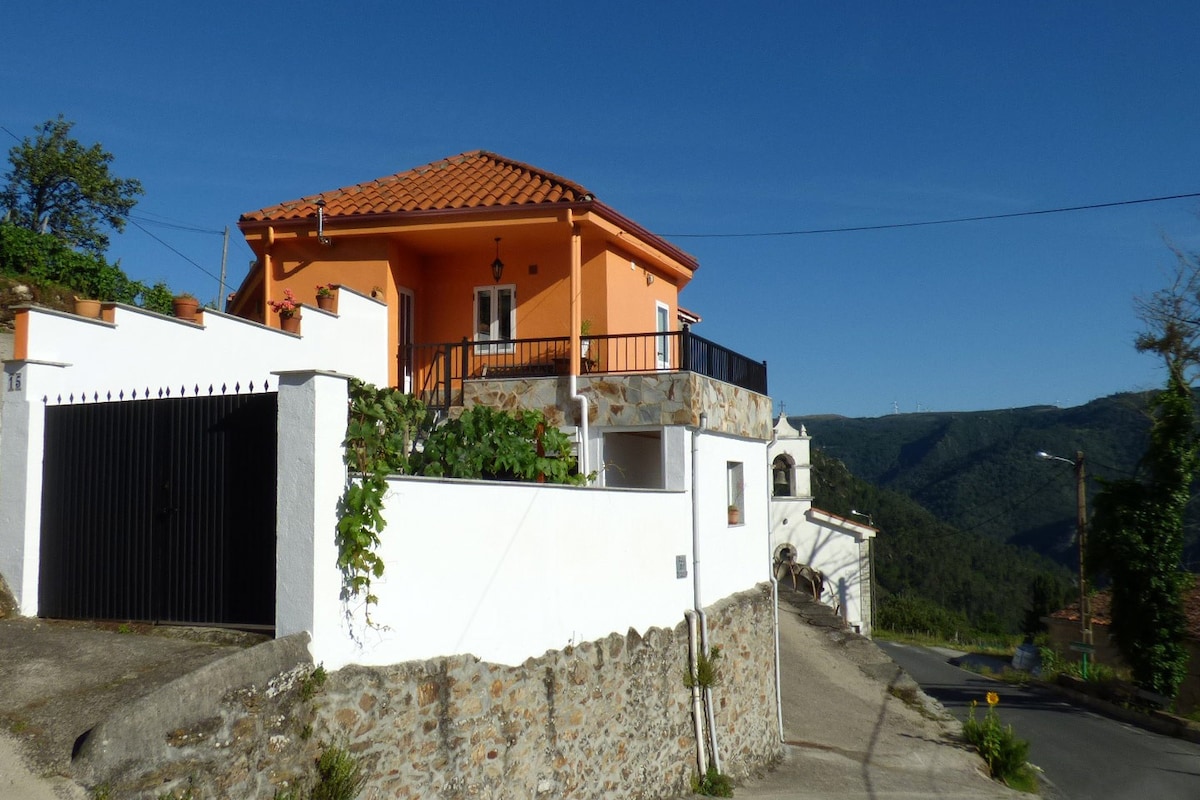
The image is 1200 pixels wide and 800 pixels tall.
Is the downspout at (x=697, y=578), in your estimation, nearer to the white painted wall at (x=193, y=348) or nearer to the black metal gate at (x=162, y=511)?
the white painted wall at (x=193, y=348)

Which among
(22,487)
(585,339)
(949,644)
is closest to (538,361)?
(585,339)

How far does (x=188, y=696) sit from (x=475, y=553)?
2.76 meters

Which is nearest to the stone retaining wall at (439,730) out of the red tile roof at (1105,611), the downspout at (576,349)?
the downspout at (576,349)

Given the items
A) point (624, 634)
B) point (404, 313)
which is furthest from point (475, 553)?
point (404, 313)

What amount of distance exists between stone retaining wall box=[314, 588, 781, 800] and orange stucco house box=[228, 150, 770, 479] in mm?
3293

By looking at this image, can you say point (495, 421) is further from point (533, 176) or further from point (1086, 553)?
point (1086, 553)

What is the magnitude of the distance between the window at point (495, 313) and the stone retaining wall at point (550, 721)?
17.6 ft

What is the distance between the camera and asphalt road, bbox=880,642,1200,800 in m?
16.2

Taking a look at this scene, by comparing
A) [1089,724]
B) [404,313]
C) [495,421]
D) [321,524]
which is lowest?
[1089,724]

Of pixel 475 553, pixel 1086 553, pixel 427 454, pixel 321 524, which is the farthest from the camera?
pixel 1086 553

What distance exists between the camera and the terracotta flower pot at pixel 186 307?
1045cm

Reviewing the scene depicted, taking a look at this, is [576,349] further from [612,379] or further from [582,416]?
[582,416]

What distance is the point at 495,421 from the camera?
400 inches

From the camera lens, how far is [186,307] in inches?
415
